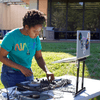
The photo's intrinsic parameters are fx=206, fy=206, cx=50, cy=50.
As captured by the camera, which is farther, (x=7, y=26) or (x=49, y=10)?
(x=7, y=26)

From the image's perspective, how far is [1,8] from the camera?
20.9 metres

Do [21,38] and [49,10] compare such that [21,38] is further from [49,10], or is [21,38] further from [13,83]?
[49,10]

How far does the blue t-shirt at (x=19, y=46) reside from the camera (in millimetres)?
2125

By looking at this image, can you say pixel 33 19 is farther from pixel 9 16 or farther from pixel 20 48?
pixel 9 16

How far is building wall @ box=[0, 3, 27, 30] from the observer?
69.1 feet

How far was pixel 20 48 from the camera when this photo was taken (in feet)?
7.22

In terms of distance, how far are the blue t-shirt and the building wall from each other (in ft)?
59.9

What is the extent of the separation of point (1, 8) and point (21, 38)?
19717 millimetres

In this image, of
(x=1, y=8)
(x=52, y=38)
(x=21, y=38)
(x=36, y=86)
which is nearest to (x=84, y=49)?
(x=36, y=86)

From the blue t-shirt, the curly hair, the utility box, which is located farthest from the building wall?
the curly hair

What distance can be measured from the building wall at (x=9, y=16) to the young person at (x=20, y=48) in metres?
18.3

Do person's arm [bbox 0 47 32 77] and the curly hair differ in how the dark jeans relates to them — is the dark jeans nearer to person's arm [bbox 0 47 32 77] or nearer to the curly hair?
person's arm [bbox 0 47 32 77]

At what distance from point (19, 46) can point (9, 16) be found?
21500 mm

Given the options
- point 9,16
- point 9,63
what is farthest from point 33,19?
point 9,16
